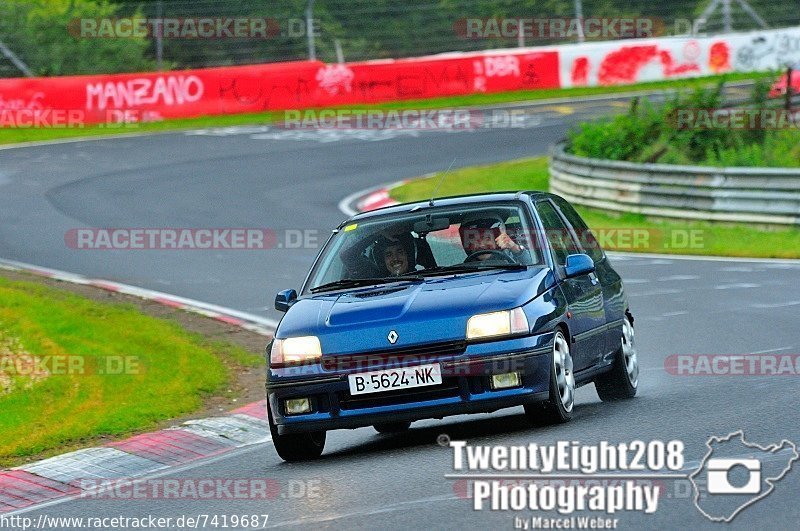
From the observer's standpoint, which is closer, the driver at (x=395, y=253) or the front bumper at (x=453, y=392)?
the front bumper at (x=453, y=392)

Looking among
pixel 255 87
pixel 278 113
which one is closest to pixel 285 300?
pixel 255 87

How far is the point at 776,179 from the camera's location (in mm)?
20859

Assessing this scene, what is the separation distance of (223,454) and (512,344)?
7.34 ft

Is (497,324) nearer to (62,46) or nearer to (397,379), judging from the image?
(397,379)

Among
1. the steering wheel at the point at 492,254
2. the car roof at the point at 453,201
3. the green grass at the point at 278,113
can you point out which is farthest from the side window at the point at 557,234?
the green grass at the point at 278,113

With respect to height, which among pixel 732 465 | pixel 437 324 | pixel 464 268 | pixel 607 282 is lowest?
pixel 732 465

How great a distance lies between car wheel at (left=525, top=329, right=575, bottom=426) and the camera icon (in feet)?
4.66

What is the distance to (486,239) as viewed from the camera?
9453 mm

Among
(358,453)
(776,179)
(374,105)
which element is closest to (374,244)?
(358,453)

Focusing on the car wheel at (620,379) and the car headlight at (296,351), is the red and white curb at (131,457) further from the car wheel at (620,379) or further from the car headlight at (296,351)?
the car wheel at (620,379)

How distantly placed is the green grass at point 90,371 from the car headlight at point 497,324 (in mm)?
3289

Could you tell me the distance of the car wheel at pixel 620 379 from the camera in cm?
1023

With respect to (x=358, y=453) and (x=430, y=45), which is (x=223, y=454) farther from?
(x=430, y=45)

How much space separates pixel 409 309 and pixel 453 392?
0.54m
